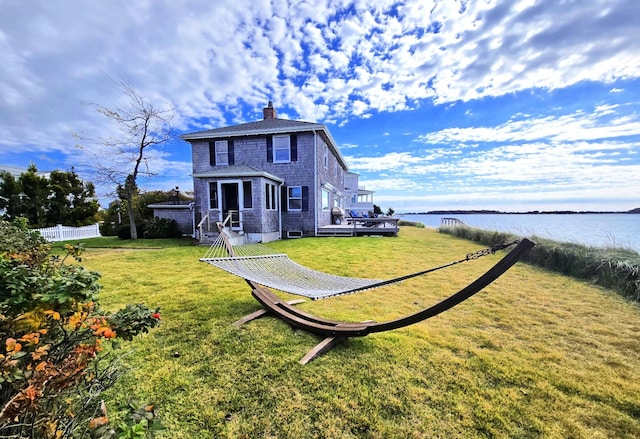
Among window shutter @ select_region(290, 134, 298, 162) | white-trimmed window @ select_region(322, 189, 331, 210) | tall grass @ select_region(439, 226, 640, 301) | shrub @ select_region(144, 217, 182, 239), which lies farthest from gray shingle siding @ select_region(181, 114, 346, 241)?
tall grass @ select_region(439, 226, 640, 301)

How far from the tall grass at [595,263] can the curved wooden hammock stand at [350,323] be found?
4.91 metres

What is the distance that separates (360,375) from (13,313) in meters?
2.31

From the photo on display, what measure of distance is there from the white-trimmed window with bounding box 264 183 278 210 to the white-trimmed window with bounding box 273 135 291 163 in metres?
1.41

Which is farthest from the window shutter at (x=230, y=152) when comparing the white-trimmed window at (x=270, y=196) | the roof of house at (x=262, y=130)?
the white-trimmed window at (x=270, y=196)

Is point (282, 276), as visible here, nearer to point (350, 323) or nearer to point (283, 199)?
point (350, 323)

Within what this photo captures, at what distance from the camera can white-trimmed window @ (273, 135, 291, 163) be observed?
12.8 metres

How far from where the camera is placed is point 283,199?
43.3ft

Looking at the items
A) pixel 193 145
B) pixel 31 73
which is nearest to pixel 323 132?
pixel 193 145

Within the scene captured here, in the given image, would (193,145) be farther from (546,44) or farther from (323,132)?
(546,44)

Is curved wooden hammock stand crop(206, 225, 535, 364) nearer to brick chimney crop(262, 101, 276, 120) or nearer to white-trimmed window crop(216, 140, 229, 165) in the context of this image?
white-trimmed window crop(216, 140, 229, 165)

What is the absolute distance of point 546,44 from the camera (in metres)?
6.20

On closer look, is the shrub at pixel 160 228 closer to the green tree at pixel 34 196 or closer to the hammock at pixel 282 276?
the green tree at pixel 34 196

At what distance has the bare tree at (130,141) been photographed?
12.2 metres

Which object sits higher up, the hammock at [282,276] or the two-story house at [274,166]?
the two-story house at [274,166]
